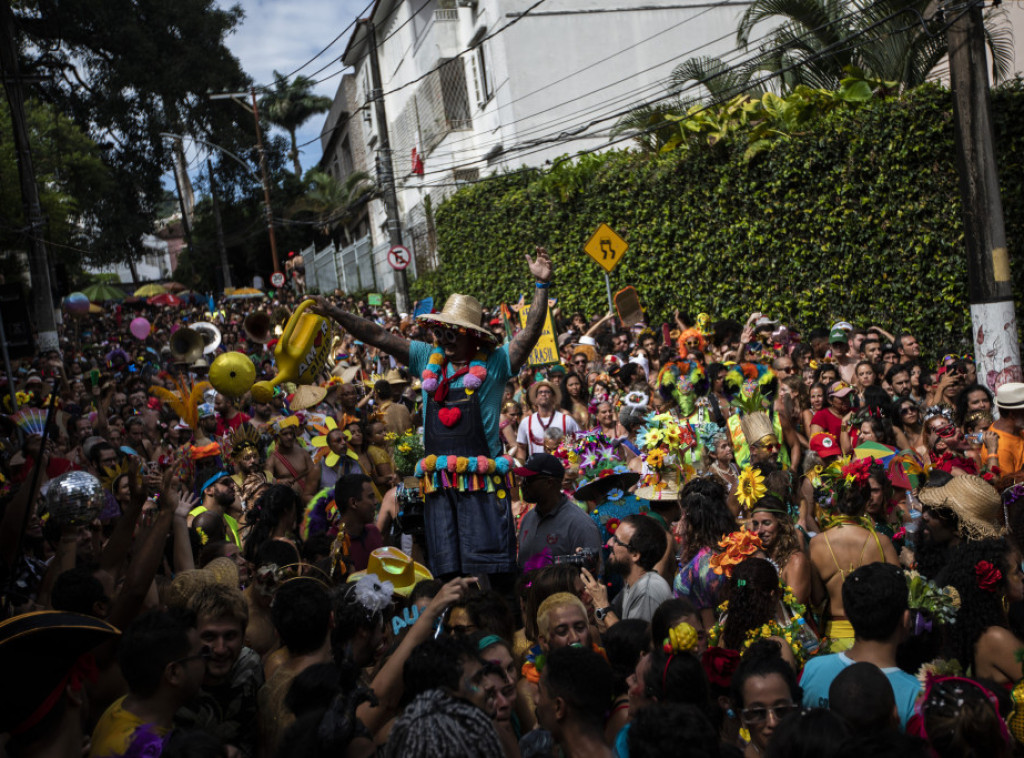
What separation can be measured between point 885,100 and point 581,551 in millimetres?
9536

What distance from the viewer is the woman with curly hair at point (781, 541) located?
215 inches

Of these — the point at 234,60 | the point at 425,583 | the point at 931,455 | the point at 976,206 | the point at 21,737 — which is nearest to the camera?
the point at 21,737

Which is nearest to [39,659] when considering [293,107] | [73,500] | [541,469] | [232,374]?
[73,500]

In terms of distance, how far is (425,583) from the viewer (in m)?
5.20

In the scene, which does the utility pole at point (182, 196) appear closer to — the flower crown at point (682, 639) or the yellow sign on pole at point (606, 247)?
the yellow sign on pole at point (606, 247)

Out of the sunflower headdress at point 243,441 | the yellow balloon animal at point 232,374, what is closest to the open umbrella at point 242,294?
the sunflower headdress at point 243,441

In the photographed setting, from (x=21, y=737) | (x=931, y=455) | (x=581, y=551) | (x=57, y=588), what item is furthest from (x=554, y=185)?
(x=21, y=737)

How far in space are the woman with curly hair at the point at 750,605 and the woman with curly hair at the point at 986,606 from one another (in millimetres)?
766

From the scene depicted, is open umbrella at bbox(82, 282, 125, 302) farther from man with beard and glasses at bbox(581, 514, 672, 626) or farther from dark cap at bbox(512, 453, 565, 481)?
man with beard and glasses at bbox(581, 514, 672, 626)

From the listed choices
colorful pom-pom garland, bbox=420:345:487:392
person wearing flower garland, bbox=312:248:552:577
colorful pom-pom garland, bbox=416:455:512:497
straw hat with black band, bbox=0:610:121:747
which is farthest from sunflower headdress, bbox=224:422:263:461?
straw hat with black band, bbox=0:610:121:747

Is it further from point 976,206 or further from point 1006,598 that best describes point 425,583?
point 976,206

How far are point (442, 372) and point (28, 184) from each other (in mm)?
17616

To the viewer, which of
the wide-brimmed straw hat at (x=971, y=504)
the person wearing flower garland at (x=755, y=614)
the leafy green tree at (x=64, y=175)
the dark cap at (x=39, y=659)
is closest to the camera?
the dark cap at (x=39, y=659)

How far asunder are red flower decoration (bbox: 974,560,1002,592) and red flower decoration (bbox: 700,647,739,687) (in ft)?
3.81
